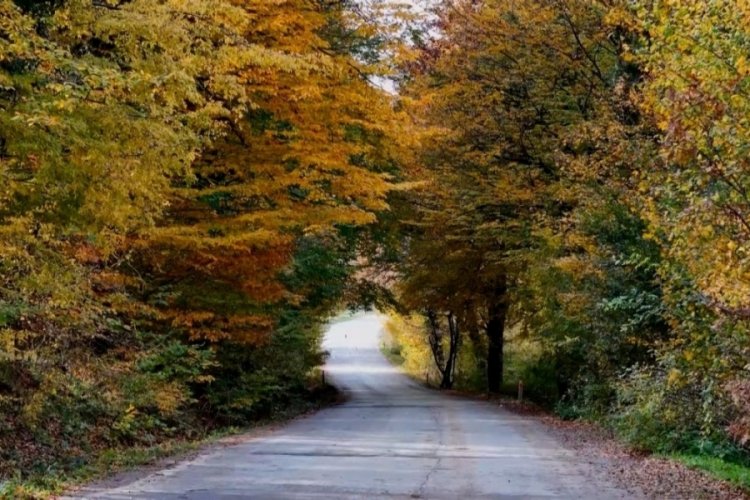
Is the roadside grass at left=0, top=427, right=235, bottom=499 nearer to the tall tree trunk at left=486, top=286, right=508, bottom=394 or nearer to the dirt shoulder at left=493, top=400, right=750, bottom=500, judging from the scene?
the dirt shoulder at left=493, top=400, right=750, bottom=500

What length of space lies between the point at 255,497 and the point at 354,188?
331 inches

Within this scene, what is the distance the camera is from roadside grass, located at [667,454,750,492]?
10.4 metres

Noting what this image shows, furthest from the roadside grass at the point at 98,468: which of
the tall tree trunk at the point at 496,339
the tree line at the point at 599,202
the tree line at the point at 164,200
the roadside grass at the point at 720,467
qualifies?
the tall tree trunk at the point at 496,339

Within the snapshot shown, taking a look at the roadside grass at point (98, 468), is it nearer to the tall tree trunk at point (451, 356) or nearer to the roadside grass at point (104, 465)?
the roadside grass at point (104, 465)

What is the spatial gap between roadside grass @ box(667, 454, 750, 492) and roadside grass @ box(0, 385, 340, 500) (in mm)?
7618

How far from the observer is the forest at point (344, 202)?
764 centimetres

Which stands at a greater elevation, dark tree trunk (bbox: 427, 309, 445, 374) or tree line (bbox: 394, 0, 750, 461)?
tree line (bbox: 394, 0, 750, 461)

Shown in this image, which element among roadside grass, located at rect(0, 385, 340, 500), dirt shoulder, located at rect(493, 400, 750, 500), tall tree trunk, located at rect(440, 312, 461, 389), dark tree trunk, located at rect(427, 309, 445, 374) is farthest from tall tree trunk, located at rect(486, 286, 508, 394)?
roadside grass, located at rect(0, 385, 340, 500)

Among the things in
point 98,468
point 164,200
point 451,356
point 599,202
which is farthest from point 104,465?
point 451,356

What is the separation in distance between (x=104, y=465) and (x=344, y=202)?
8745 mm

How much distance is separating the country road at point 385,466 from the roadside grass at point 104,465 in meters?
0.37

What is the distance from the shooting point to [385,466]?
37.6 ft

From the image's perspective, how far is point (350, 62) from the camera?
51.9 ft

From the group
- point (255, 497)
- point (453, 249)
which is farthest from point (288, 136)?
point (453, 249)
